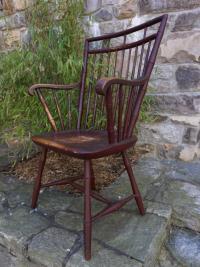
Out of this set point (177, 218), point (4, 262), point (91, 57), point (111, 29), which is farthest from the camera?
point (111, 29)

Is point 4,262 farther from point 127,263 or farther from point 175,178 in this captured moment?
point 175,178

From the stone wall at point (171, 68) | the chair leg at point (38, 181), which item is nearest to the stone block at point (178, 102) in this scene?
the stone wall at point (171, 68)

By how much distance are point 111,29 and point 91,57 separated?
352 mm

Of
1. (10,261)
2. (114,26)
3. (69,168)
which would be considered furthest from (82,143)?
(114,26)

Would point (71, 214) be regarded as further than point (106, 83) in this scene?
Yes

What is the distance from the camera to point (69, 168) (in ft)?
6.97

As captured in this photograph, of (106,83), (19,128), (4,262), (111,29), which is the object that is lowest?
(4,262)

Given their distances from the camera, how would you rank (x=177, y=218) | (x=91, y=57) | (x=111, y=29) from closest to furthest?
(x=177, y=218) → (x=91, y=57) → (x=111, y=29)

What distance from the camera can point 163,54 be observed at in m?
1.99

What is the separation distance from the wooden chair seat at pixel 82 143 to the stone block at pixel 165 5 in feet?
3.33

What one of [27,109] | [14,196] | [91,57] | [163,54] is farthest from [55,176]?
[163,54]

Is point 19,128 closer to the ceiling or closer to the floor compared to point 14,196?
closer to the ceiling

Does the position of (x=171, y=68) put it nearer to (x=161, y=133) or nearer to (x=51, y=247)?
(x=161, y=133)

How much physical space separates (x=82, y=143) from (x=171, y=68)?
1028 mm
